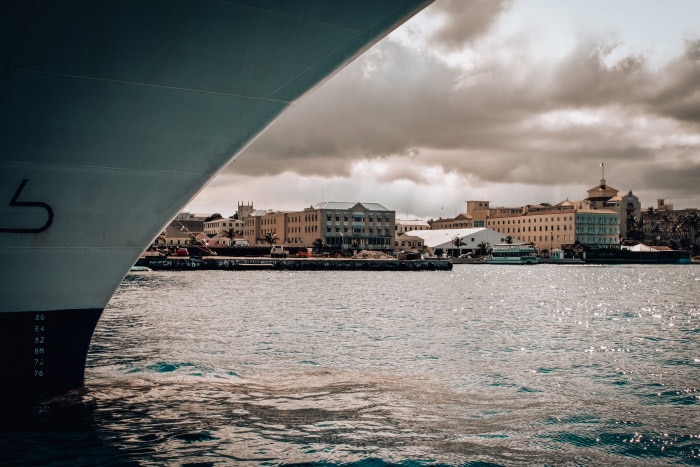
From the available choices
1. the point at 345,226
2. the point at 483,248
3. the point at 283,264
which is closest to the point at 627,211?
the point at 483,248

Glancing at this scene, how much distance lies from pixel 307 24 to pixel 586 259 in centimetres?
15780

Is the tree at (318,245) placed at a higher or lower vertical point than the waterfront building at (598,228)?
lower

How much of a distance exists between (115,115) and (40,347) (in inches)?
160

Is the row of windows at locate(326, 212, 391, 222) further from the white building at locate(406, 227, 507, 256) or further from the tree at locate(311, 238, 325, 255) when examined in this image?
the white building at locate(406, 227, 507, 256)

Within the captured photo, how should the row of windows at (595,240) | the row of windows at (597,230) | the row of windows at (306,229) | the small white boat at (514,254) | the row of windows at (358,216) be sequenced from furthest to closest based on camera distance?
the row of windows at (595,240) < the row of windows at (597,230) < the small white boat at (514,254) < the row of windows at (306,229) < the row of windows at (358,216)

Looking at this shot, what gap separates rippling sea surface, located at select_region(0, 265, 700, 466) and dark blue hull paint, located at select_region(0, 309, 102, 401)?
584mm

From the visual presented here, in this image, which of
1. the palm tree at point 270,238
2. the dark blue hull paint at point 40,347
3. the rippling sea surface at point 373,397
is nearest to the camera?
the rippling sea surface at point 373,397

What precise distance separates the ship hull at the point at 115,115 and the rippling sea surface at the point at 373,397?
2269 millimetres

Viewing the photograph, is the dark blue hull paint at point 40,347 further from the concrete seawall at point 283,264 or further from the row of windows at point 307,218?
the row of windows at point 307,218

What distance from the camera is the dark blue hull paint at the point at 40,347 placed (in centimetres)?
1005

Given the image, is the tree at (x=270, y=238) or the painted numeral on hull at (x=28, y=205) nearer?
the painted numeral on hull at (x=28, y=205)

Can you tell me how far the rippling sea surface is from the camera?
9.70 meters

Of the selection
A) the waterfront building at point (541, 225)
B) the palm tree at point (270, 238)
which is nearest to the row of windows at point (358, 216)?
the palm tree at point (270, 238)

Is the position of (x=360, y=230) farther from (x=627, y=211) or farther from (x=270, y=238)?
(x=627, y=211)
